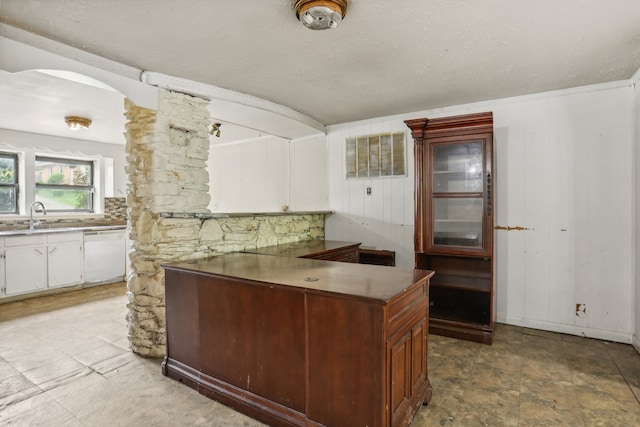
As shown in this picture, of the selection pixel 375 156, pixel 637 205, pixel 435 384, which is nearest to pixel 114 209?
pixel 375 156

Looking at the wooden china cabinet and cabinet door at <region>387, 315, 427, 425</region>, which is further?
the wooden china cabinet

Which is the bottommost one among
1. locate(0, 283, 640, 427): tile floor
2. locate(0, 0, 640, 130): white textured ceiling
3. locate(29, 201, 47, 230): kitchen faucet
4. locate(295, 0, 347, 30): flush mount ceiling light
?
locate(0, 283, 640, 427): tile floor

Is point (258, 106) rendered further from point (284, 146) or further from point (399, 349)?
point (399, 349)

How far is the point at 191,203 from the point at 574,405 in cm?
317

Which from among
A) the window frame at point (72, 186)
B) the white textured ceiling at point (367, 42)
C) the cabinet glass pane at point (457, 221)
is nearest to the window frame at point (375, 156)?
the cabinet glass pane at point (457, 221)

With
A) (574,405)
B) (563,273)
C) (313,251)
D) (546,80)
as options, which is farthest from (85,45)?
(563,273)

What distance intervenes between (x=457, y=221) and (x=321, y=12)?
7.96 feet

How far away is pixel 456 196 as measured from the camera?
128 inches

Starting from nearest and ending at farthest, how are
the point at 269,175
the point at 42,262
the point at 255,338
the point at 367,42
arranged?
1. the point at 255,338
2. the point at 367,42
3. the point at 42,262
4. the point at 269,175

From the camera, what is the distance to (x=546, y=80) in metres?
2.96

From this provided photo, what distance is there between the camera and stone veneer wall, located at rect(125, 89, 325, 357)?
8.97ft

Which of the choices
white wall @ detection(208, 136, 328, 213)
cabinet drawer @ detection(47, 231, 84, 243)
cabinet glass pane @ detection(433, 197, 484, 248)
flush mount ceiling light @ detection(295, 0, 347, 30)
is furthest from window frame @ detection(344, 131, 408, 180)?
cabinet drawer @ detection(47, 231, 84, 243)

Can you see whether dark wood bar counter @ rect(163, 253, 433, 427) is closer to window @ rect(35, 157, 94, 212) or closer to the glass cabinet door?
the glass cabinet door

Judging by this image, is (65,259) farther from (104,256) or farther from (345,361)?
(345,361)
